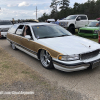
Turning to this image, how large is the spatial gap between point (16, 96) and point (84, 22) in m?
11.8

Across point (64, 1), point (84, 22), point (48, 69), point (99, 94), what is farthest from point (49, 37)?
point (64, 1)

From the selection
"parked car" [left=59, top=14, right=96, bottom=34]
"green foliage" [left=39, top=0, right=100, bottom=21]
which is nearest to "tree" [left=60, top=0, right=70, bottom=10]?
"green foliage" [left=39, top=0, right=100, bottom=21]

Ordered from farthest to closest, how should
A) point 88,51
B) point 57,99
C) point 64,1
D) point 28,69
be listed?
point 64,1
point 28,69
point 88,51
point 57,99

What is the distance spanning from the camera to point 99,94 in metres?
2.69

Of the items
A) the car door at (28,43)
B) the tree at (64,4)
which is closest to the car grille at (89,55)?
the car door at (28,43)

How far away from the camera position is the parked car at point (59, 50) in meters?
3.22

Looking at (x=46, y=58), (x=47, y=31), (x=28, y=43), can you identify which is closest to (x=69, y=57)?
(x=46, y=58)

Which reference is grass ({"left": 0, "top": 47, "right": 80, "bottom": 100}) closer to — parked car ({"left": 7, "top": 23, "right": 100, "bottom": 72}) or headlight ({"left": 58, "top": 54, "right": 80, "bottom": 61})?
parked car ({"left": 7, "top": 23, "right": 100, "bottom": 72})

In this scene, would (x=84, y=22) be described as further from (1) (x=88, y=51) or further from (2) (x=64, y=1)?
(2) (x=64, y=1)

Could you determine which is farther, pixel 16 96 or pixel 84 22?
pixel 84 22

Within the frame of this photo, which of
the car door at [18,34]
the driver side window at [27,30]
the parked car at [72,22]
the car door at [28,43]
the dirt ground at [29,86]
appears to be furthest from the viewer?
the parked car at [72,22]

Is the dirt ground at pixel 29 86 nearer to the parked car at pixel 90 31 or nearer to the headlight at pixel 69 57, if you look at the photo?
the headlight at pixel 69 57

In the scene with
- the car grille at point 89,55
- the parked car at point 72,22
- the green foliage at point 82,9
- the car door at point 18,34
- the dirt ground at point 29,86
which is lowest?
the dirt ground at point 29,86

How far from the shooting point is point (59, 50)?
3.34m
